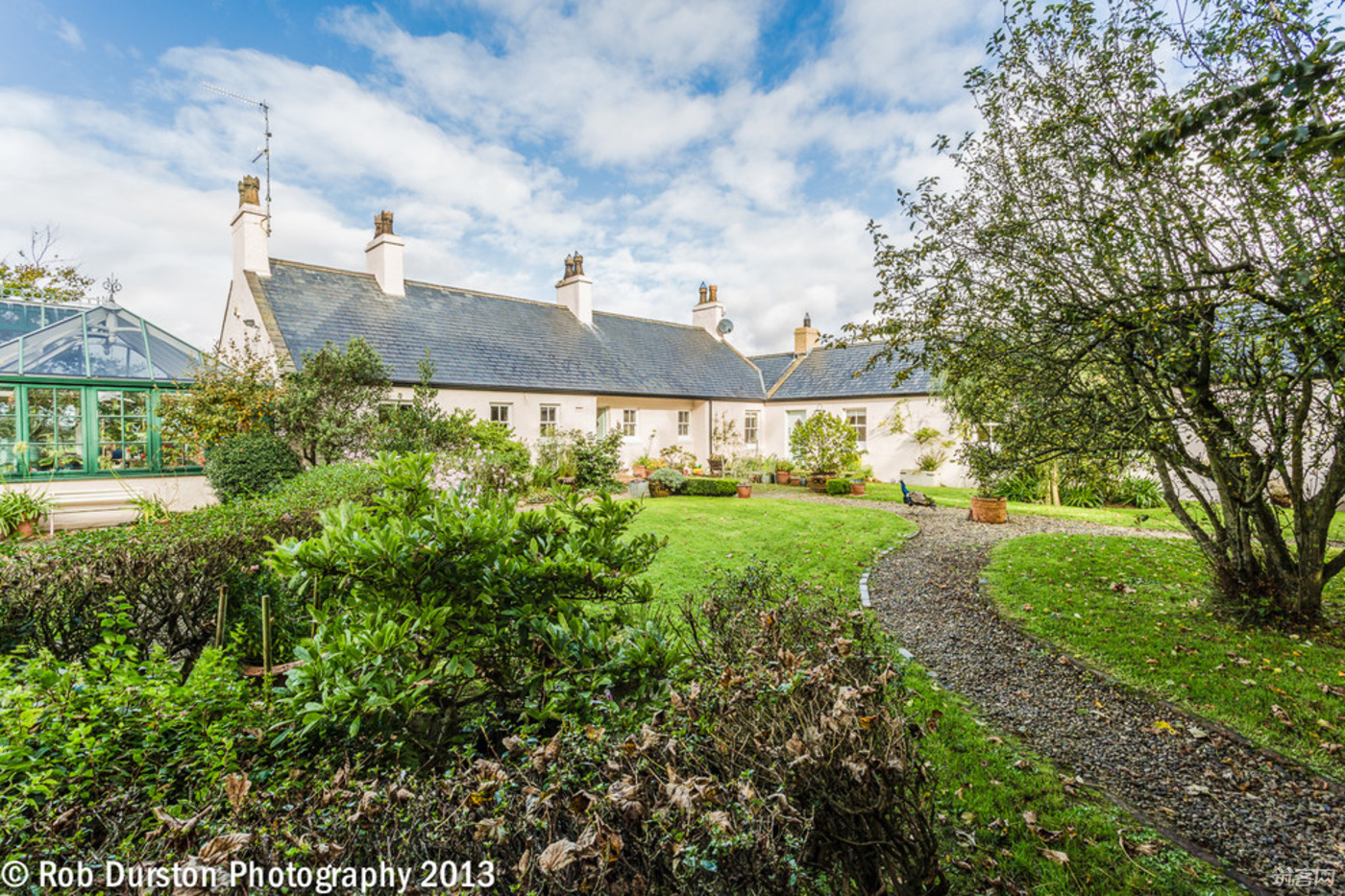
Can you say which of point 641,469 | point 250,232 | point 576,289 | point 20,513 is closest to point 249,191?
point 250,232

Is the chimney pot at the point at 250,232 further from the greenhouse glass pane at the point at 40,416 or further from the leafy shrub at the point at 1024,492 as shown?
the leafy shrub at the point at 1024,492

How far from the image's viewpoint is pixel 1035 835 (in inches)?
128

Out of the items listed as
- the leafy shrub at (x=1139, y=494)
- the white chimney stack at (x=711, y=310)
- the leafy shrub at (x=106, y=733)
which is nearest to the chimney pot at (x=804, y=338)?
the white chimney stack at (x=711, y=310)

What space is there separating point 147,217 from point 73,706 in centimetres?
2367

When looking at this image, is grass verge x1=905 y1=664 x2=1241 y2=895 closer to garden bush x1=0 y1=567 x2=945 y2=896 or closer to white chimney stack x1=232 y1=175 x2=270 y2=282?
garden bush x1=0 y1=567 x2=945 y2=896

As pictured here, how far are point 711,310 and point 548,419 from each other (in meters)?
12.9

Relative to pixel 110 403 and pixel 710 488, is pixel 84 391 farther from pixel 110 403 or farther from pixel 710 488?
pixel 710 488

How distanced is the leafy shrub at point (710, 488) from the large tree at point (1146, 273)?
10.1 m

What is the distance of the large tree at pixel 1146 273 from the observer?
193 inches

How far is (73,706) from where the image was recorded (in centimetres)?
215

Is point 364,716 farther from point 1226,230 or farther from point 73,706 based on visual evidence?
point 1226,230

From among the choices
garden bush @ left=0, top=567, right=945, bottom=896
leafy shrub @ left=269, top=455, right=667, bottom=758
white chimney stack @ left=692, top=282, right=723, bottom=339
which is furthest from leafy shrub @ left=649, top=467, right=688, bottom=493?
garden bush @ left=0, top=567, right=945, bottom=896

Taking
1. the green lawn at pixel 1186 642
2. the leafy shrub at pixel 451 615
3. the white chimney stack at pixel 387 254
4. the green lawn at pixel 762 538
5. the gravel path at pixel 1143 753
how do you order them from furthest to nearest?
the white chimney stack at pixel 387 254 → the green lawn at pixel 762 538 → the green lawn at pixel 1186 642 → the gravel path at pixel 1143 753 → the leafy shrub at pixel 451 615

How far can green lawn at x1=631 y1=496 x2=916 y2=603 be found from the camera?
8562 millimetres
